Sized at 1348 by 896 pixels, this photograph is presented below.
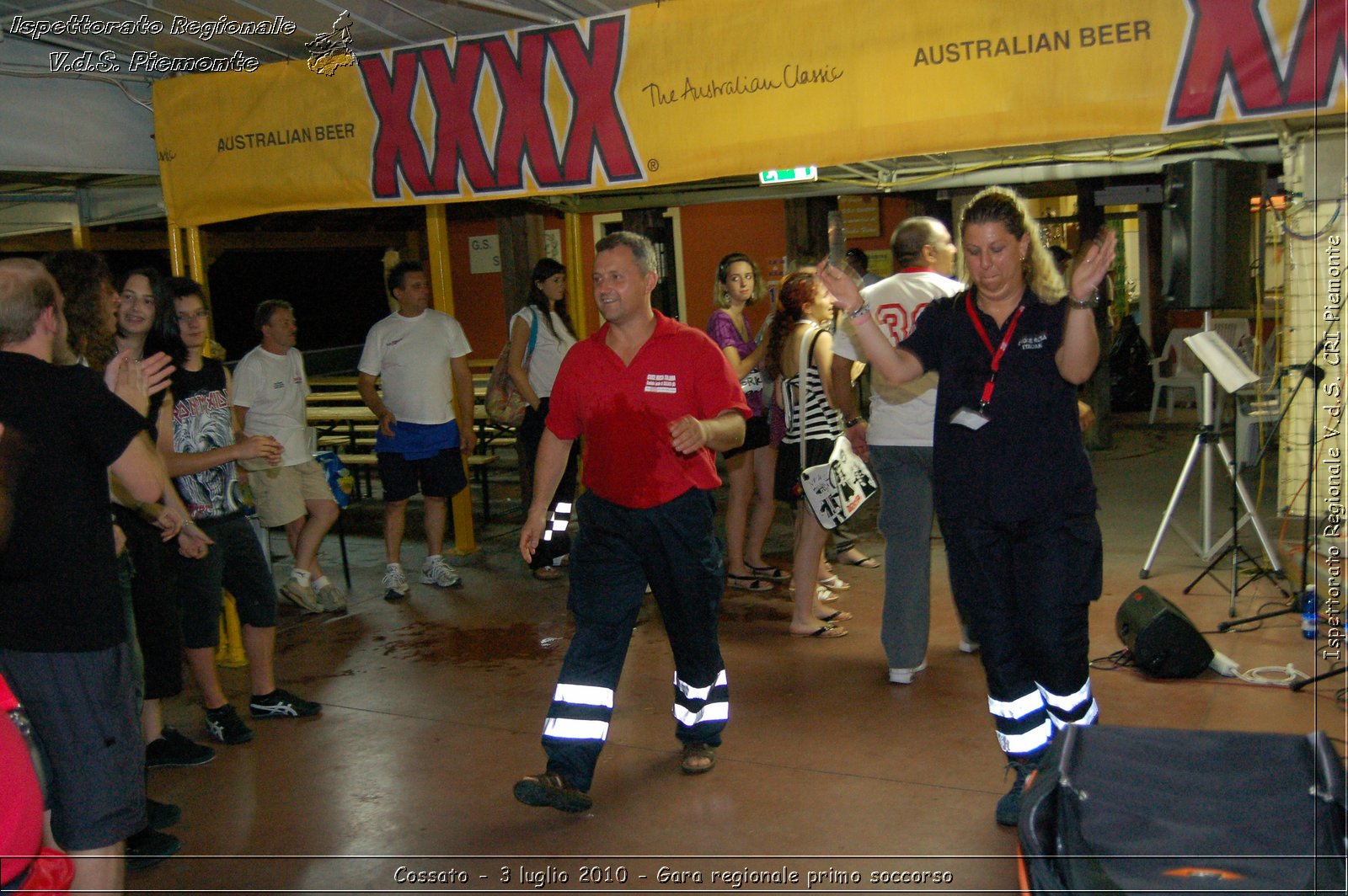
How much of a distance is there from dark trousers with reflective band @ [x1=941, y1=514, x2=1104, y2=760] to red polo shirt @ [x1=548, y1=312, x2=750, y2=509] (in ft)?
3.01

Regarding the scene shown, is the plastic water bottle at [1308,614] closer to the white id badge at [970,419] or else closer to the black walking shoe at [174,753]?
the white id badge at [970,419]

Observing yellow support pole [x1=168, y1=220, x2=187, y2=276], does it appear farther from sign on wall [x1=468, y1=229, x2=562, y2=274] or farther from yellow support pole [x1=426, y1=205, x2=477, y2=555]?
sign on wall [x1=468, y1=229, x2=562, y2=274]

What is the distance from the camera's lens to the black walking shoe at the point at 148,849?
3781mm

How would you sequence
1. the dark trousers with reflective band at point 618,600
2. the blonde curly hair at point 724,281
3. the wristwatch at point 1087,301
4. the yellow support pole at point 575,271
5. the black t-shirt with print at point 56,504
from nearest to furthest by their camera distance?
the black t-shirt with print at point 56,504 < the wristwatch at point 1087,301 < the dark trousers with reflective band at point 618,600 < the blonde curly hair at point 724,281 < the yellow support pole at point 575,271

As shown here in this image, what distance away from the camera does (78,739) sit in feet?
9.82

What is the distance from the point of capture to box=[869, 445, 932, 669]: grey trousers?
4840 millimetres

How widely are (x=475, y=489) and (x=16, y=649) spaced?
7.81 meters

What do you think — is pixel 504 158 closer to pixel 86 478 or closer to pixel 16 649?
pixel 86 478

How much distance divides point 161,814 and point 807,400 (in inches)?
134

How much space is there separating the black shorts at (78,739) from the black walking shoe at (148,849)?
842mm

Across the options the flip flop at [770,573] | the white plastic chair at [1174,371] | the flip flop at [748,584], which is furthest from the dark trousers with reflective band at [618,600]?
the white plastic chair at [1174,371]

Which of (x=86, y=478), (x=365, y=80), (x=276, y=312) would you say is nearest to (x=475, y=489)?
(x=276, y=312)

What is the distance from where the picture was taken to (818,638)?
5.73m

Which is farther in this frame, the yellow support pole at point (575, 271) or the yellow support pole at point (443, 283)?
the yellow support pole at point (575, 271)
